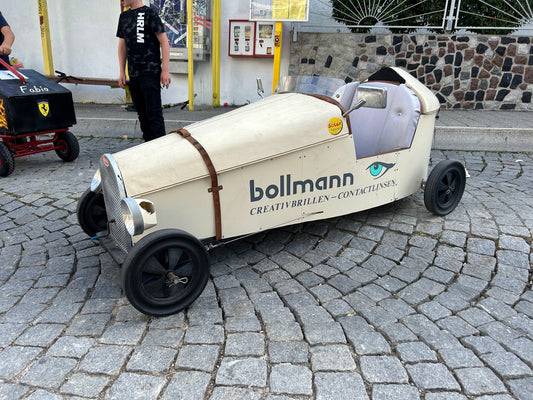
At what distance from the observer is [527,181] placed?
4922mm

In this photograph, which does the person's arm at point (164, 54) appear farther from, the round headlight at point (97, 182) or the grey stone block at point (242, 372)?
the grey stone block at point (242, 372)

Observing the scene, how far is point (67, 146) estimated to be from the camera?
5.40 m

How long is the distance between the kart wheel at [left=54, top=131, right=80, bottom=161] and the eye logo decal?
12.6 feet

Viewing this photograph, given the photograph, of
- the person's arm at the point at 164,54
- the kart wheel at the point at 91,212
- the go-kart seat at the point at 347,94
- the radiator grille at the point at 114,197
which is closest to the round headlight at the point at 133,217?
the radiator grille at the point at 114,197

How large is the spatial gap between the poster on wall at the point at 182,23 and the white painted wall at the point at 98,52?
0.40 m

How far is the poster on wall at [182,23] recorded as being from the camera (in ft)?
25.9

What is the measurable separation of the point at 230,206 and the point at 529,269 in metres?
2.21

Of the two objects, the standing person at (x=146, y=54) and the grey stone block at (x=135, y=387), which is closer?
the grey stone block at (x=135, y=387)

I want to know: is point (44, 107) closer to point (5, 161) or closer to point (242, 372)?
point (5, 161)

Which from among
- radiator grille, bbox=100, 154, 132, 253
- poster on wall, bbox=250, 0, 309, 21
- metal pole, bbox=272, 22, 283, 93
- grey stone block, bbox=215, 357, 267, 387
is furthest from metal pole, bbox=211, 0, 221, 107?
grey stone block, bbox=215, 357, 267, 387

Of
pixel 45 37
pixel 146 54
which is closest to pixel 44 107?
pixel 146 54

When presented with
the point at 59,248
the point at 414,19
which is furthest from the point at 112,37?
the point at 59,248

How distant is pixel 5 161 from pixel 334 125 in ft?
12.7

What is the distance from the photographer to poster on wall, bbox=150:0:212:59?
789 cm
